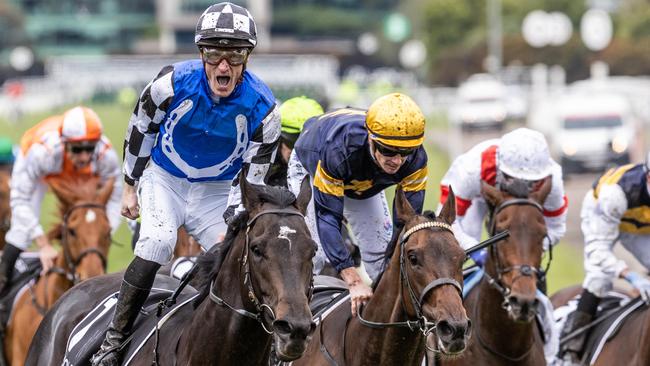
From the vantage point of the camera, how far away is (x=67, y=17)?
333ft

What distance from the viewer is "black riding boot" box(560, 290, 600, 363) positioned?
853 cm

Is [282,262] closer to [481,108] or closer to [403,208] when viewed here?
[403,208]

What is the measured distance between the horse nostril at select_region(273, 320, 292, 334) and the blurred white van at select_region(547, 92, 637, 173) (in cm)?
2361

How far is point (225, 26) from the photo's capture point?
19.1 feet

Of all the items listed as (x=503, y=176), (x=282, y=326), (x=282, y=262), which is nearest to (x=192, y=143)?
(x=282, y=262)

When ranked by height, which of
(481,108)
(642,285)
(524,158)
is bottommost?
(481,108)

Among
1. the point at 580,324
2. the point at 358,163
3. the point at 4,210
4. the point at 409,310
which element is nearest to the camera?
the point at 409,310

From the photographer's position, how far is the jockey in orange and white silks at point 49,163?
30.8ft

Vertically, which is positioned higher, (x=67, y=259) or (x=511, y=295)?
(x=511, y=295)

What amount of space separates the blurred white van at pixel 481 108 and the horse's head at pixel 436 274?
35541mm

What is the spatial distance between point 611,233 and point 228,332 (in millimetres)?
3718

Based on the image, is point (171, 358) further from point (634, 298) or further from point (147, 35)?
point (147, 35)

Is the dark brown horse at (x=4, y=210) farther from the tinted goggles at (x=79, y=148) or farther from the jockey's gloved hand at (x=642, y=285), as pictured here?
the jockey's gloved hand at (x=642, y=285)

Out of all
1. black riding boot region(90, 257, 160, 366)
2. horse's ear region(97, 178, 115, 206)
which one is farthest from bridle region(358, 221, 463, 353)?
horse's ear region(97, 178, 115, 206)
